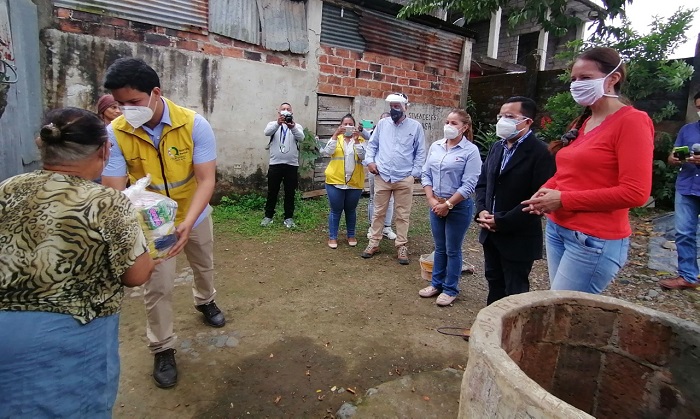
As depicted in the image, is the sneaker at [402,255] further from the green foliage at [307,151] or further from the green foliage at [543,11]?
the green foliage at [307,151]

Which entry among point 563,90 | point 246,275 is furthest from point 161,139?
point 563,90

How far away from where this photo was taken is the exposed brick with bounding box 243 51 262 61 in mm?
6359

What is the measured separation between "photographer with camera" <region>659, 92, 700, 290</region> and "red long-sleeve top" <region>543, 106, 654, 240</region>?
275 cm

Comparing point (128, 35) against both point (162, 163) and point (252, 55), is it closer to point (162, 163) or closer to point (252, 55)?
point (252, 55)

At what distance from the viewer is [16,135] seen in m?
4.11

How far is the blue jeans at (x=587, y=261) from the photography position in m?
1.91

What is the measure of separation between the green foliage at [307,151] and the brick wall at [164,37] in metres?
1.17

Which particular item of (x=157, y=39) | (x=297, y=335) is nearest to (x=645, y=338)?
(x=297, y=335)

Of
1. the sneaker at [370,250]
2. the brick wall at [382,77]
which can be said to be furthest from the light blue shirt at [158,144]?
the brick wall at [382,77]

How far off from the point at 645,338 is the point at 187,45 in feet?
20.1

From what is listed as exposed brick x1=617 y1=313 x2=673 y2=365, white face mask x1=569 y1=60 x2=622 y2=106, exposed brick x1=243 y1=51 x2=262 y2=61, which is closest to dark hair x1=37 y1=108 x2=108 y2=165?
white face mask x1=569 y1=60 x2=622 y2=106

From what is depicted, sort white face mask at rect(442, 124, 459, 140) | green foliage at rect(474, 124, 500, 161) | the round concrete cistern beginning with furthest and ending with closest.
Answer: green foliage at rect(474, 124, 500, 161) < white face mask at rect(442, 124, 459, 140) < the round concrete cistern

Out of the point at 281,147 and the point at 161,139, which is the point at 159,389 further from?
the point at 281,147

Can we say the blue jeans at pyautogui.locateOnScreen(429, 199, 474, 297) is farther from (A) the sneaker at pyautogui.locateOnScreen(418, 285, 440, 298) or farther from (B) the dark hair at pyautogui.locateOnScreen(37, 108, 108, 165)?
(B) the dark hair at pyautogui.locateOnScreen(37, 108, 108, 165)
